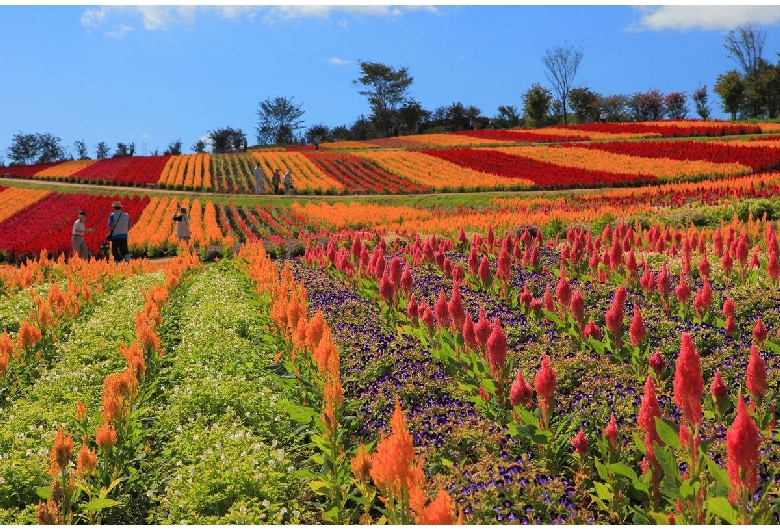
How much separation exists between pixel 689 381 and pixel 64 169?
52.1 metres

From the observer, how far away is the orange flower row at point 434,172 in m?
30.0

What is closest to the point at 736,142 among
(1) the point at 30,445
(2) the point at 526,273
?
(2) the point at 526,273

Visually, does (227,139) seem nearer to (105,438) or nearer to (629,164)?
(629,164)

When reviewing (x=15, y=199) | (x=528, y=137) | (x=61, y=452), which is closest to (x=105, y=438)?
(x=61, y=452)

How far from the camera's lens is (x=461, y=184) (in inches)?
1205

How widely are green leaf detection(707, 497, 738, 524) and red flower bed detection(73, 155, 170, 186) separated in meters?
39.9

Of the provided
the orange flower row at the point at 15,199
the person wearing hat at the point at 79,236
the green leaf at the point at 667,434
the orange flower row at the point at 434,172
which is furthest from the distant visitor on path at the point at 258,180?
the green leaf at the point at 667,434

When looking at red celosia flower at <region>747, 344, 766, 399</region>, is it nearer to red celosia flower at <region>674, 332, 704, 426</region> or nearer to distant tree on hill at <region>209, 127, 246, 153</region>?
red celosia flower at <region>674, 332, 704, 426</region>

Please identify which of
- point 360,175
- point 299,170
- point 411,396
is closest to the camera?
point 411,396

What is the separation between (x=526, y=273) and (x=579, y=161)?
1060 inches

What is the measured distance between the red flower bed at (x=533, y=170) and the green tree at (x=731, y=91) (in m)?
26.8

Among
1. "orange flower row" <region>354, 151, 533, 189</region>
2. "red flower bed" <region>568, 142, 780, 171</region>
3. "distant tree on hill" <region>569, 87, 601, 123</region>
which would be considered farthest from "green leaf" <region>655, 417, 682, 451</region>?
"distant tree on hill" <region>569, 87, 601, 123</region>

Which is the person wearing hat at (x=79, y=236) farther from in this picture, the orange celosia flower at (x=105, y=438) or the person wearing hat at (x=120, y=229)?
the orange celosia flower at (x=105, y=438)

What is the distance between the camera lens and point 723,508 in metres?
2.76
